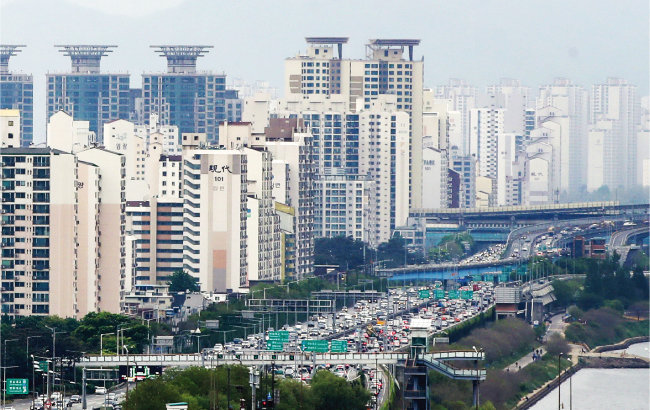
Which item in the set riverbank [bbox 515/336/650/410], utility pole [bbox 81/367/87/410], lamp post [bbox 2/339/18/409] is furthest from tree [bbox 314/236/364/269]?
utility pole [bbox 81/367/87/410]

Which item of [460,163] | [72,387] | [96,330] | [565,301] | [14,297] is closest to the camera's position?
[72,387]

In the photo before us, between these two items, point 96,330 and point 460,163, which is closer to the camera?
point 96,330

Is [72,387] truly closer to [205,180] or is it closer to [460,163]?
[205,180]

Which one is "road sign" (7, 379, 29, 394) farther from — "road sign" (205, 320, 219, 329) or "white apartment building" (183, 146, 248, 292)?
"white apartment building" (183, 146, 248, 292)

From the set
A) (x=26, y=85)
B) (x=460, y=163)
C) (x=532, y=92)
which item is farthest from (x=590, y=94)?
(x=26, y=85)

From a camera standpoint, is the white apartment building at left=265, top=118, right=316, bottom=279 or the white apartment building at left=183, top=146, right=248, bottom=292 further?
the white apartment building at left=265, top=118, right=316, bottom=279

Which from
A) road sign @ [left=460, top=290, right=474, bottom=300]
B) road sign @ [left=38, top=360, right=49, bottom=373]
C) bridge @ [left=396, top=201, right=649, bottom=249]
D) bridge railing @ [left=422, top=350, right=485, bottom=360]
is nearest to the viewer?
bridge railing @ [left=422, top=350, right=485, bottom=360]

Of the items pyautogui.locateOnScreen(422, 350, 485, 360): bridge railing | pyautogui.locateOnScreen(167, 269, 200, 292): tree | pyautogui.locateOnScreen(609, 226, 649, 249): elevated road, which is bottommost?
pyautogui.locateOnScreen(422, 350, 485, 360): bridge railing
